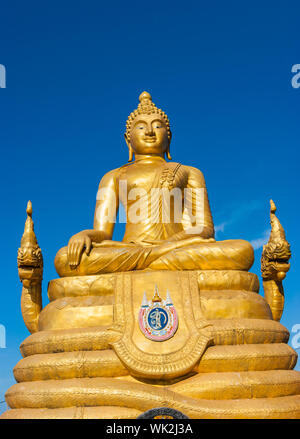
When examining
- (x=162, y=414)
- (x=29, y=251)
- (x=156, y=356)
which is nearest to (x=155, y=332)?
(x=156, y=356)

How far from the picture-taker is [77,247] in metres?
6.91

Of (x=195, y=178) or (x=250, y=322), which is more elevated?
(x=195, y=178)

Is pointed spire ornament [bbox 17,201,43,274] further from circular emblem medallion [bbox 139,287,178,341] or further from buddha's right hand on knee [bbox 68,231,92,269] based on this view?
circular emblem medallion [bbox 139,287,178,341]

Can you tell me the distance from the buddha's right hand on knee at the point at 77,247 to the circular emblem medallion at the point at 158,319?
115cm

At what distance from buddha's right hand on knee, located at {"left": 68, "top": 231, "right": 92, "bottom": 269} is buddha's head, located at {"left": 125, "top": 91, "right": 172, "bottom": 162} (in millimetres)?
2966

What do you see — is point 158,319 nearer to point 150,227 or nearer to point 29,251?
point 29,251

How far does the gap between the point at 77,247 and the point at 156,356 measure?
6.30ft

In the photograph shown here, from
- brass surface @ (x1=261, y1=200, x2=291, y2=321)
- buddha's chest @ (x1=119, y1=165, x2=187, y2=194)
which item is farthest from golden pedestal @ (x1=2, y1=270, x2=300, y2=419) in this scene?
buddha's chest @ (x1=119, y1=165, x2=187, y2=194)

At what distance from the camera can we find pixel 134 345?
5895 millimetres

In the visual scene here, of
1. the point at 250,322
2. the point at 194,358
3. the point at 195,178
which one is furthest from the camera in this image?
the point at 195,178
